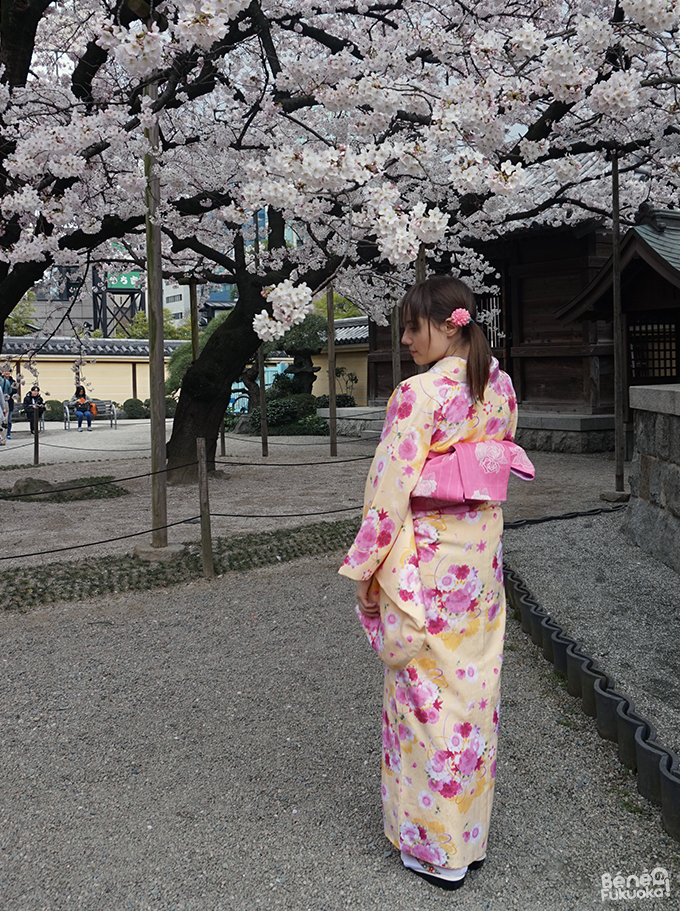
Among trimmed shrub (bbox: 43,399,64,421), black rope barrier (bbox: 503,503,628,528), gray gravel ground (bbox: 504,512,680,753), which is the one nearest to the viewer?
gray gravel ground (bbox: 504,512,680,753)

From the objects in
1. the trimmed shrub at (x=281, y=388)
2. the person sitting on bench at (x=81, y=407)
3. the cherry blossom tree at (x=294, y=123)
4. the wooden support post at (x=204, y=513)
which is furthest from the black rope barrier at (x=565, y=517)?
the person sitting on bench at (x=81, y=407)

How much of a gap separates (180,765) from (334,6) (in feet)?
26.9

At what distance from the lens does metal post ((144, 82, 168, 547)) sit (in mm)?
6543

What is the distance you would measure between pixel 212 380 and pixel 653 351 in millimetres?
6510

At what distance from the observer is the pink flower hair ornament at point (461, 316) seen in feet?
8.00

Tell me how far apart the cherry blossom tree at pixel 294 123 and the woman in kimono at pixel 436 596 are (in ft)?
8.63

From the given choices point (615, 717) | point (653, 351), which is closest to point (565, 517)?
point (615, 717)

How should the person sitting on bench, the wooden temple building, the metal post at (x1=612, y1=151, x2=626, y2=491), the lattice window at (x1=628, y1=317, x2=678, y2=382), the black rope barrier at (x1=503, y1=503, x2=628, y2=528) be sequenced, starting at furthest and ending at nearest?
the person sitting on bench, the lattice window at (x1=628, y1=317, x2=678, y2=382), the wooden temple building, the metal post at (x1=612, y1=151, x2=626, y2=491), the black rope barrier at (x1=503, y1=503, x2=628, y2=528)

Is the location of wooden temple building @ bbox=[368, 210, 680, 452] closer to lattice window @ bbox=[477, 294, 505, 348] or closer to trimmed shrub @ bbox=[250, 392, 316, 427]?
lattice window @ bbox=[477, 294, 505, 348]

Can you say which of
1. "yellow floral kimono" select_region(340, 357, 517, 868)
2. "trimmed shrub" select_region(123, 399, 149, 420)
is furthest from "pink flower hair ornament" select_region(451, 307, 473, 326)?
"trimmed shrub" select_region(123, 399, 149, 420)

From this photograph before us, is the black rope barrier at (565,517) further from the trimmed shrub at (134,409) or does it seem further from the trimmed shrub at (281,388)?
the trimmed shrub at (134,409)

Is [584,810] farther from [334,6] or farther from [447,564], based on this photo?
[334,6]

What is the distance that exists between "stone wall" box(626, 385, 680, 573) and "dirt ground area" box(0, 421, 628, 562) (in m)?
1.80

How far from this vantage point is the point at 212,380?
10.9 meters
